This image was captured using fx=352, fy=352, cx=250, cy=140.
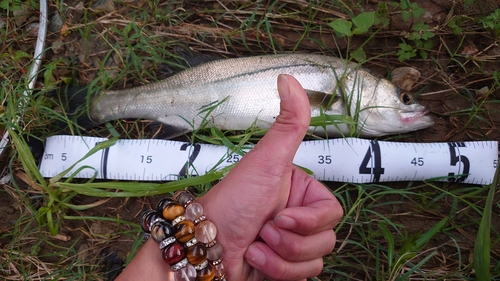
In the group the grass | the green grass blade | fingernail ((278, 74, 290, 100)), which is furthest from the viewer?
the grass

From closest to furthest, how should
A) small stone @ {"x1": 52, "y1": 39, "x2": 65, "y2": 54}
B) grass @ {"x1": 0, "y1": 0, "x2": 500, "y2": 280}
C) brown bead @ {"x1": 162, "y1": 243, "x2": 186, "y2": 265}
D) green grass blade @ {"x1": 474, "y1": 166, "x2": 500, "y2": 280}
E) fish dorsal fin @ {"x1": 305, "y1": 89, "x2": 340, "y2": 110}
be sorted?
1. brown bead @ {"x1": 162, "y1": 243, "x2": 186, "y2": 265}
2. green grass blade @ {"x1": 474, "y1": 166, "x2": 500, "y2": 280}
3. grass @ {"x1": 0, "y1": 0, "x2": 500, "y2": 280}
4. fish dorsal fin @ {"x1": 305, "y1": 89, "x2": 340, "y2": 110}
5. small stone @ {"x1": 52, "y1": 39, "x2": 65, "y2": 54}

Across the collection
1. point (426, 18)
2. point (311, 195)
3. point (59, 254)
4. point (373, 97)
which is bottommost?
point (59, 254)

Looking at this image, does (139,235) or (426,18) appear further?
(426,18)

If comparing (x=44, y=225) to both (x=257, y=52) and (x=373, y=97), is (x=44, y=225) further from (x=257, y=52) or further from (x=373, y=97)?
(x=373, y=97)

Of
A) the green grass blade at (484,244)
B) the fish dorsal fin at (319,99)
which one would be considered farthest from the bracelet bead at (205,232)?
the green grass blade at (484,244)

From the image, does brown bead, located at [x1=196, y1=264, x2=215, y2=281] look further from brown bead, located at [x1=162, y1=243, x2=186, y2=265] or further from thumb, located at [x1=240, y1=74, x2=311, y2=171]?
thumb, located at [x1=240, y1=74, x2=311, y2=171]

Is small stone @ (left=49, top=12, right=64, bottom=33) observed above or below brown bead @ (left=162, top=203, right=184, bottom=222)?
above

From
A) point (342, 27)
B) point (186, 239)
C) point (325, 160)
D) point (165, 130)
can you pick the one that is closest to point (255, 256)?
point (186, 239)

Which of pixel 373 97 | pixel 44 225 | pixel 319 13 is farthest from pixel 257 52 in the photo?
pixel 44 225

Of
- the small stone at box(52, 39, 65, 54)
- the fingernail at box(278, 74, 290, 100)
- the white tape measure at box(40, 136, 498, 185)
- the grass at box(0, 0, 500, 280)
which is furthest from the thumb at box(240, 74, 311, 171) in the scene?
the small stone at box(52, 39, 65, 54)

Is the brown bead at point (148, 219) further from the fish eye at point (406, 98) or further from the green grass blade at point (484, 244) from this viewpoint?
the fish eye at point (406, 98)
